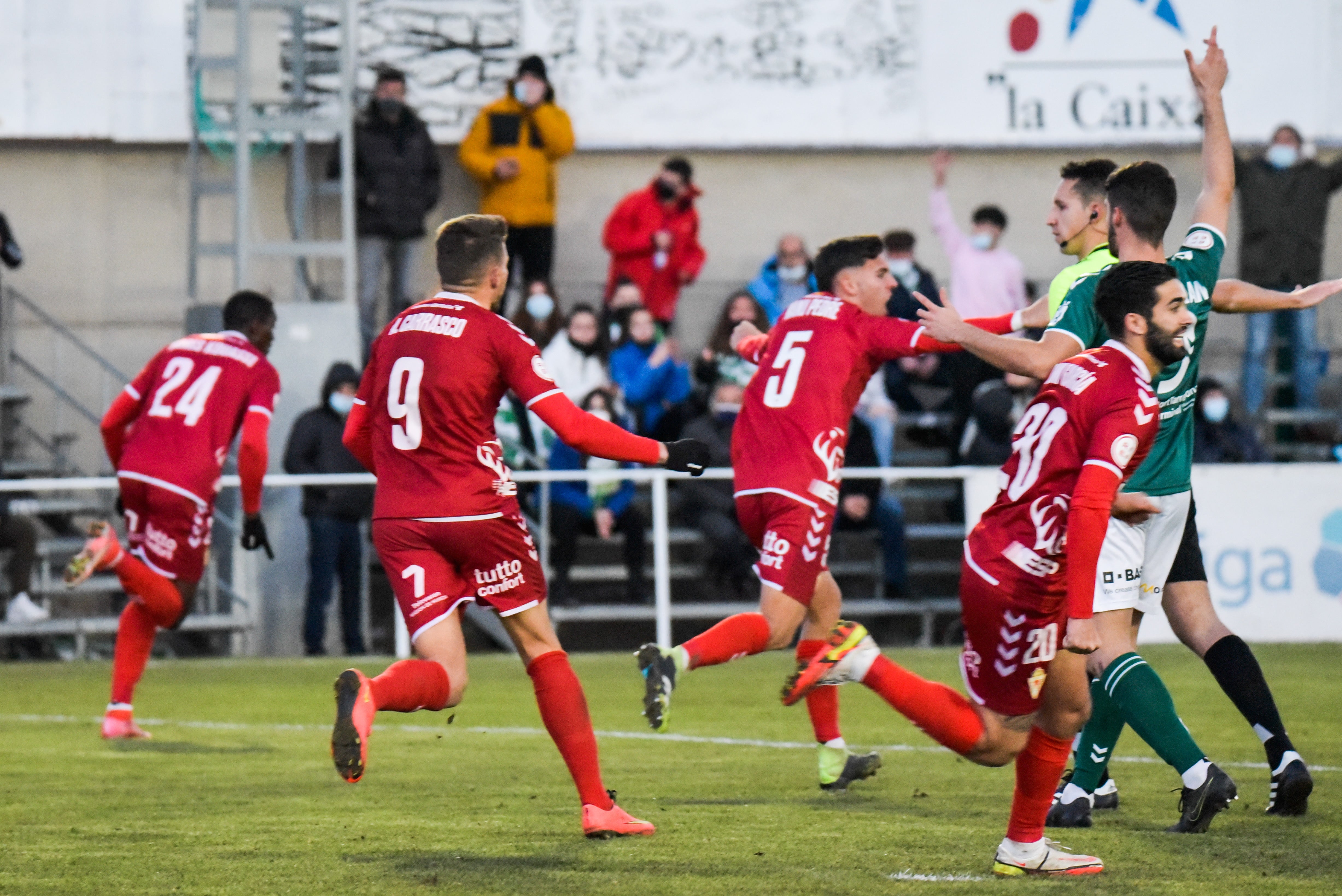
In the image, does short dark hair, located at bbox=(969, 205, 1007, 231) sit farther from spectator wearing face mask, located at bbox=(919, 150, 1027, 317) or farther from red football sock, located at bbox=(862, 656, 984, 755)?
red football sock, located at bbox=(862, 656, 984, 755)

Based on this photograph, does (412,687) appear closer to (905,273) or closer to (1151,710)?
(1151,710)

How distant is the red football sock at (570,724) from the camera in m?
5.70

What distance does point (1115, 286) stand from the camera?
5.12m

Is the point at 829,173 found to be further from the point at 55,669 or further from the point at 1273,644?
the point at 55,669

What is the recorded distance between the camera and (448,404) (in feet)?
18.5

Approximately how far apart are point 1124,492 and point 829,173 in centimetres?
1136

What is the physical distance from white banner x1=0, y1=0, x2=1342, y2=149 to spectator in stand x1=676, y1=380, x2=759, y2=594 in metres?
3.80

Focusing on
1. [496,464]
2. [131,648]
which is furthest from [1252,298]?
[131,648]

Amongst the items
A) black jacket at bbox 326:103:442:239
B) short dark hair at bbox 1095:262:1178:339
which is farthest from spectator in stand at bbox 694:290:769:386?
short dark hair at bbox 1095:262:1178:339

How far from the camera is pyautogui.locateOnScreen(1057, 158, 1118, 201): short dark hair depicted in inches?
249

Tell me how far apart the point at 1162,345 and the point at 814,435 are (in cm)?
207

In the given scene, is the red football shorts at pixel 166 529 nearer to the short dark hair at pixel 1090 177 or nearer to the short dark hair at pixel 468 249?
the short dark hair at pixel 468 249

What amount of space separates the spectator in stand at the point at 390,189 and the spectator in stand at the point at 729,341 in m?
2.84

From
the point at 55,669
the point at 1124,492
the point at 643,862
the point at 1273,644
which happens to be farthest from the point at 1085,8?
the point at 643,862
